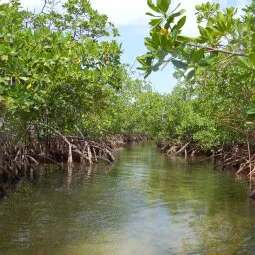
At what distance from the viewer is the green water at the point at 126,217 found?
5.53m

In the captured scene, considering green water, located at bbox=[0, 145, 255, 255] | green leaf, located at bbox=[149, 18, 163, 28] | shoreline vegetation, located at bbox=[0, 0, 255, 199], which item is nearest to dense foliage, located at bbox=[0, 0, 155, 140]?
shoreline vegetation, located at bbox=[0, 0, 255, 199]

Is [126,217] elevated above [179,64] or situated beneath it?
situated beneath

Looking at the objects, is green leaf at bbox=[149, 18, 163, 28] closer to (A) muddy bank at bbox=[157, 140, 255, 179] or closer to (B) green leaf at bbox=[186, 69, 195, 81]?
(B) green leaf at bbox=[186, 69, 195, 81]

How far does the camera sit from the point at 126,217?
7.12m

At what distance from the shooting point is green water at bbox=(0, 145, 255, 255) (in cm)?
553

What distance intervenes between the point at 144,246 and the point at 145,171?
8.34 m

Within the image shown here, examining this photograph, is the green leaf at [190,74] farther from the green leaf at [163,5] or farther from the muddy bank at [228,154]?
the muddy bank at [228,154]

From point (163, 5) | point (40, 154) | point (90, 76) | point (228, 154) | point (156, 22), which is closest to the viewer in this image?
point (163, 5)

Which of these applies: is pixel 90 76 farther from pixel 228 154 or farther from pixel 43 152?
pixel 228 154

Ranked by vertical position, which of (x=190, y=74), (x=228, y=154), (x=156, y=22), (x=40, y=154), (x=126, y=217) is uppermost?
(x=156, y=22)

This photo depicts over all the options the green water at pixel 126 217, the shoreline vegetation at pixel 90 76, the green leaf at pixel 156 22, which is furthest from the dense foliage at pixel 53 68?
the green leaf at pixel 156 22

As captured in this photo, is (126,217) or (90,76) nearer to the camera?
(126,217)

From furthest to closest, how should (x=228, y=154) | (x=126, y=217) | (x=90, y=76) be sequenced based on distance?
(x=228, y=154) → (x=90, y=76) → (x=126, y=217)

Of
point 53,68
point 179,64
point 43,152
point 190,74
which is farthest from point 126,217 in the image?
point 43,152
